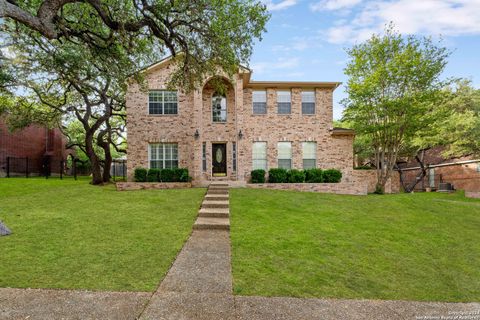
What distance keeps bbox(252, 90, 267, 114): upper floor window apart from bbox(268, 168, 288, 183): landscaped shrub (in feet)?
12.7

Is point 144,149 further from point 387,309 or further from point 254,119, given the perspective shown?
point 387,309

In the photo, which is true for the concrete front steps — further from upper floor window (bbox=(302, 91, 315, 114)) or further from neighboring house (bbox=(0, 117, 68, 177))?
neighboring house (bbox=(0, 117, 68, 177))

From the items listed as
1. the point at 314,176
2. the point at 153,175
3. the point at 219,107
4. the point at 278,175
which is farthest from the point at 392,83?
the point at 153,175

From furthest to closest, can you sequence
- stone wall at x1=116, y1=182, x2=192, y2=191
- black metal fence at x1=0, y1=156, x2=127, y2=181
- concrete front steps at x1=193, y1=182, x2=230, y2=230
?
black metal fence at x1=0, y1=156, x2=127, y2=181
stone wall at x1=116, y1=182, x2=192, y2=191
concrete front steps at x1=193, y1=182, x2=230, y2=230

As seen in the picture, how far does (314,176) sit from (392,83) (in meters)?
7.18

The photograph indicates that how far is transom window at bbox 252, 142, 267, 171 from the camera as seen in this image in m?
17.7

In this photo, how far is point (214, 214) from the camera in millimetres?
8695

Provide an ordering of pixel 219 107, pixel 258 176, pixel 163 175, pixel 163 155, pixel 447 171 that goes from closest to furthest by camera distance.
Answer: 1. pixel 163 175
2. pixel 258 176
3. pixel 163 155
4. pixel 219 107
5. pixel 447 171

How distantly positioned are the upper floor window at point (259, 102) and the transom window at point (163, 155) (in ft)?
18.2

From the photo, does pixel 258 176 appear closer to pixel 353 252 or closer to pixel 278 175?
pixel 278 175

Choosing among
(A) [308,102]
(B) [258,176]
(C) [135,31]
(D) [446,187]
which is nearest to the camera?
(C) [135,31]

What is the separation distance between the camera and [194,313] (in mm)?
3385

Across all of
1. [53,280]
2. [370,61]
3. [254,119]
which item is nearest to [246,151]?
[254,119]

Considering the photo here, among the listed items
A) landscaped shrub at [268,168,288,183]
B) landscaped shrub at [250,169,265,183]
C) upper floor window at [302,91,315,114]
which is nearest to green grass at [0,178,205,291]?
landscaped shrub at [250,169,265,183]
